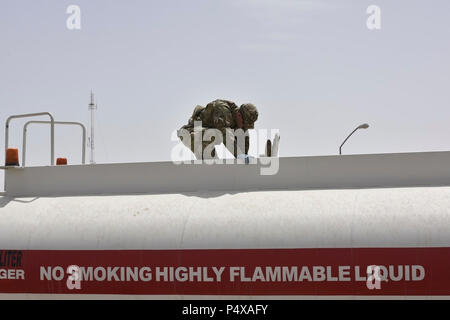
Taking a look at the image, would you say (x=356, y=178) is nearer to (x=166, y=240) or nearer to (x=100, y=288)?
(x=166, y=240)

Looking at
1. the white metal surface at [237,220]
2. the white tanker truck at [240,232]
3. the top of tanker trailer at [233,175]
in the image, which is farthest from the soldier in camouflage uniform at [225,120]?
the white metal surface at [237,220]

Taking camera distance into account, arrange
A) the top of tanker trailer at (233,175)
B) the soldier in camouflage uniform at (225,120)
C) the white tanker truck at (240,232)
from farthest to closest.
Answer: the soldier in camouflage uniform at (225,120) → the top of tanker trailer at (233,175) → the white tanker truck at (240,232)

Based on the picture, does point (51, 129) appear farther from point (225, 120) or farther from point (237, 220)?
point (237, 220)

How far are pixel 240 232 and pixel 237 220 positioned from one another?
0.21 meters

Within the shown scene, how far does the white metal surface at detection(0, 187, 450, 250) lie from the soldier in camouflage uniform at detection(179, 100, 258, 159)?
1622 millimetres

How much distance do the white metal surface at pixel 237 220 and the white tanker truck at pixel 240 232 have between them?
2 centimetres

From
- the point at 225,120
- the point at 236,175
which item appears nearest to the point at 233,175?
the point at 236,175

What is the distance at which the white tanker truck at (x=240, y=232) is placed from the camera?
8.04 m

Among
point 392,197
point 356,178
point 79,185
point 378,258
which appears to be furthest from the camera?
point 79,185

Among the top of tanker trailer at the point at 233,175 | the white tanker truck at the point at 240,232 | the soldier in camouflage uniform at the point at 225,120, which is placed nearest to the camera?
the white tanker truck at the point at 240,232

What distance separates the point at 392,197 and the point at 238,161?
2.34 meters

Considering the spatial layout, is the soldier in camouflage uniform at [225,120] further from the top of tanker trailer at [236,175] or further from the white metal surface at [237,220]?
the white metal surface at [237,220]

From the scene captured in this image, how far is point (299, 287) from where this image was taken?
8.25m
